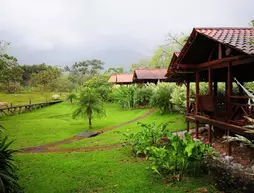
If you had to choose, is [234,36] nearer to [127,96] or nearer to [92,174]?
[92,174]

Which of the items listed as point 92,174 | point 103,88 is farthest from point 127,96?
point 92,174

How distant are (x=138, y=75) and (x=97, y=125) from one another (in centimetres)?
1544

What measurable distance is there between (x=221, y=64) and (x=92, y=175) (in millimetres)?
4874

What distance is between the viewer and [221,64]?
22.9ft

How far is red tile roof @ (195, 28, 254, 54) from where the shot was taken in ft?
17.3

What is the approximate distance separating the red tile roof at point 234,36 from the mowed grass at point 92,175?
10.3 ft

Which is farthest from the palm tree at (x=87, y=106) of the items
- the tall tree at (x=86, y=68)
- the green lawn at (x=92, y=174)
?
the tall tree at (x=86, y=68)

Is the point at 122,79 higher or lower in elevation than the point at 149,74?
lower

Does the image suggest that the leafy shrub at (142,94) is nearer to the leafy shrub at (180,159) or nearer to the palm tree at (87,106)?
the palm tree at (87,106)

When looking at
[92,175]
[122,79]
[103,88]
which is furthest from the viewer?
[122,79]

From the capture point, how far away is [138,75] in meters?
28.7

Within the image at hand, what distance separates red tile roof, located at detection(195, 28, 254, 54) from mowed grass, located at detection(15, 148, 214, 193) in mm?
3138

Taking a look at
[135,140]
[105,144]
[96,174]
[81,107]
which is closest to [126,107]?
[81,107]

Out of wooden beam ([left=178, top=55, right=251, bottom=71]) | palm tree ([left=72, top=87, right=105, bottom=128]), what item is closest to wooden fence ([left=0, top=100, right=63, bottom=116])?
palm tree ([left=72, top=87, right=105, bottom=128])
